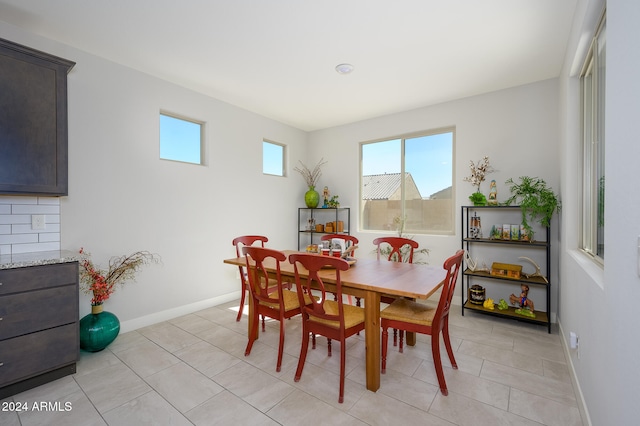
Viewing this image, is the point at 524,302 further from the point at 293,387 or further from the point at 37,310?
the point at 37,310

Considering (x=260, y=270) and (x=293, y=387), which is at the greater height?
(x=260, y=270)

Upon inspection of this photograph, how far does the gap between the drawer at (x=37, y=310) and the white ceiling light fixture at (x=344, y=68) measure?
2987 millimetres

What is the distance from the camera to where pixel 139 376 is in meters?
2.20

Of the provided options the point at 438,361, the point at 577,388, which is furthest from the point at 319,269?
the point at 577,388

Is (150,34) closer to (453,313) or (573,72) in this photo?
(573,72)

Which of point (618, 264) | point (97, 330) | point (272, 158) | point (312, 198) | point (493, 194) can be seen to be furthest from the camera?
point (312, 198)

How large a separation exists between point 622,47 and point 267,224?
13.3 feet

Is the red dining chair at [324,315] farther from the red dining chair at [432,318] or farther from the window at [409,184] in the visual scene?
the window at [409,184]

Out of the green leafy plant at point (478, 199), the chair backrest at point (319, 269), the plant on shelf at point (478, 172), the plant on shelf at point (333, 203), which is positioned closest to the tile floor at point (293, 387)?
the chair backrest at point (319, 269)

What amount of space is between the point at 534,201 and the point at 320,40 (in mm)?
2617

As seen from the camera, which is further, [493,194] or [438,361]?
[493,194]

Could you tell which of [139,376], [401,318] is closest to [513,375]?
[401,318]

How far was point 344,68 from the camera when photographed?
297 centimetres

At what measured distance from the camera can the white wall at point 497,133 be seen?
128 inches
